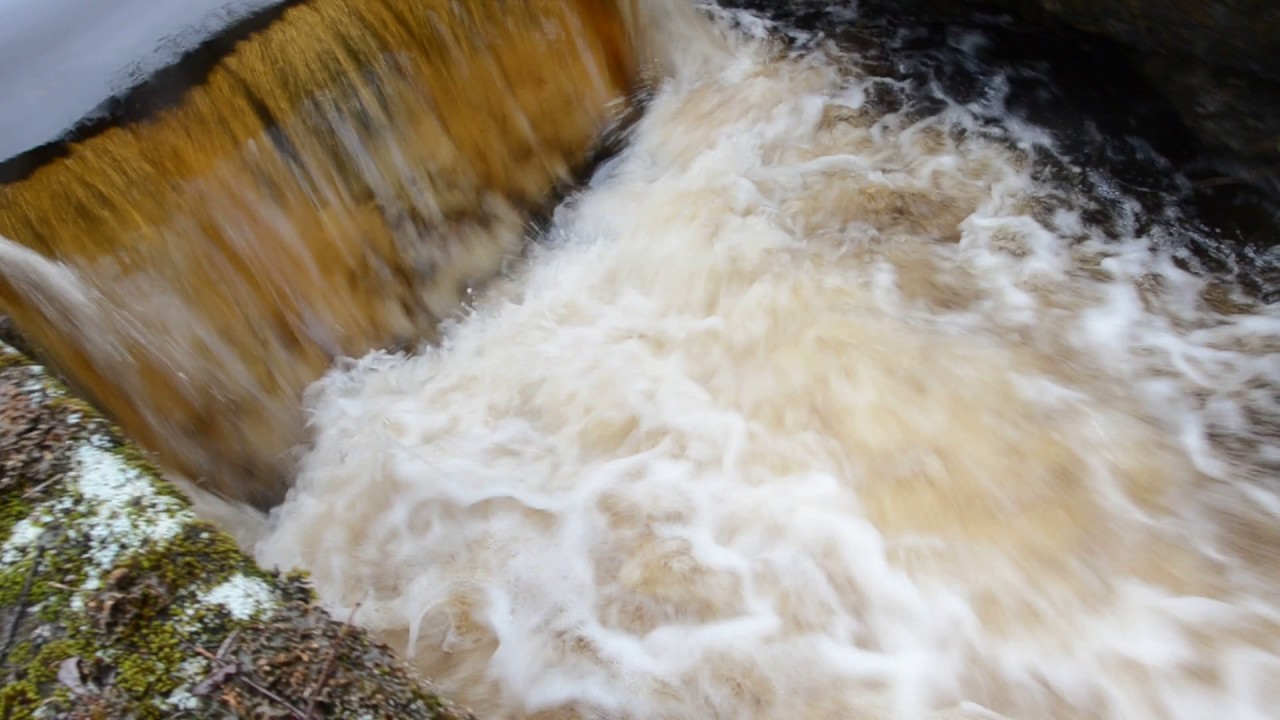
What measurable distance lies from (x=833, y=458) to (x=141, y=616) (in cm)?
262

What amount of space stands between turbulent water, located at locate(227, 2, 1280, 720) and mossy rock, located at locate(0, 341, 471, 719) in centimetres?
126

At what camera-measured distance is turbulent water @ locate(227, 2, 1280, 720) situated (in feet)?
10.6

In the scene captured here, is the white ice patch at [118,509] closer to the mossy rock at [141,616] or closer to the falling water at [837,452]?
the mossy rock at [141,616]

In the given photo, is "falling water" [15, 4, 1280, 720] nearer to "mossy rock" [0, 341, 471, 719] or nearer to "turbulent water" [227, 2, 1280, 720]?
"turbulent water" [227, 2, 1280, 720]

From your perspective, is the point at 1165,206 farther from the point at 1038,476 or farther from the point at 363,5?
the point at 363,5

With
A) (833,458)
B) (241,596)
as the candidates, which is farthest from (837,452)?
(241,596)

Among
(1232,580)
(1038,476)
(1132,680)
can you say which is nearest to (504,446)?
(1038,476)

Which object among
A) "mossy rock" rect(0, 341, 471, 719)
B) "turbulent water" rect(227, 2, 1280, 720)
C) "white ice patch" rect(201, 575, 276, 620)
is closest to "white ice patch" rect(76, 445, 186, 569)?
"mossy rock" rect(0, 341, 471, 719)

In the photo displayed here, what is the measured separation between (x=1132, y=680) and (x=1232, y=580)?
564 millimetres

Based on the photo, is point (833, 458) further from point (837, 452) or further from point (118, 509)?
point (118, 509)

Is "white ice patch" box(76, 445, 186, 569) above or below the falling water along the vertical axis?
above

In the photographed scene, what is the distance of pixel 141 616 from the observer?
2.03m

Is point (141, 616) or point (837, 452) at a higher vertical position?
point (141, 616)

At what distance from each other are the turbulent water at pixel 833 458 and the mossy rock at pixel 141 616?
1.26 metres
